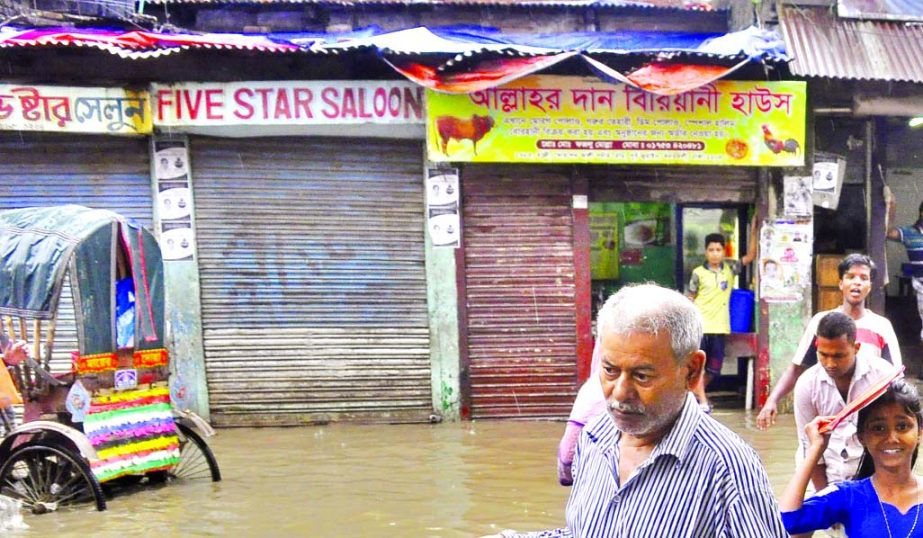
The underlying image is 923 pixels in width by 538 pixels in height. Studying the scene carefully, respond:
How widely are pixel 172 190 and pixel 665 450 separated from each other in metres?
7.50

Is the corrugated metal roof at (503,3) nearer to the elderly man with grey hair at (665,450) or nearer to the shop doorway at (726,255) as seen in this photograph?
the shop doorway at (726,255)

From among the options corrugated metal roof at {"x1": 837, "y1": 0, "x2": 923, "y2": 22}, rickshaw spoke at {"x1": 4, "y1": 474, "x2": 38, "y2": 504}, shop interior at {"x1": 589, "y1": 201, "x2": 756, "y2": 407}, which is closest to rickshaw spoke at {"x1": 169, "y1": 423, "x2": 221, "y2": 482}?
rickshaw spoke at {"x1": 4, "y1": 474, "x2": 38, "y2": 504}

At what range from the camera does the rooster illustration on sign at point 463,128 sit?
8.42 metres

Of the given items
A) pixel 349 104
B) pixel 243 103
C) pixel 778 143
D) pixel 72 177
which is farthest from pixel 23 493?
pixel 778 143

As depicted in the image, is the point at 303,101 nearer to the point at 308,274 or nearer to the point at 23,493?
the point at 308,274

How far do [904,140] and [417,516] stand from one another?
7.91 meters

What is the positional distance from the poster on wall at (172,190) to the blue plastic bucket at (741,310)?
224 inches

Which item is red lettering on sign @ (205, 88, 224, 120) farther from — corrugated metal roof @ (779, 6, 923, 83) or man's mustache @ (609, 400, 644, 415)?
man's mustache @ (609, 400, 644, 415)

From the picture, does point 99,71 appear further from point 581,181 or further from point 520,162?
point 581,181

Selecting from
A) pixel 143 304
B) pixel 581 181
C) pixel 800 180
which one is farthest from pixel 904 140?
pixel 143 304

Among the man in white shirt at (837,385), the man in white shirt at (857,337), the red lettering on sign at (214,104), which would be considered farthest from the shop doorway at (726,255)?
the man in white shirt at (837,385)

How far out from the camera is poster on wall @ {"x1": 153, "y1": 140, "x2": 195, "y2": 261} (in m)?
8.52

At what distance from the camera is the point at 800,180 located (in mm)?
9141

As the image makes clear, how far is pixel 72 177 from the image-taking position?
8555mm
